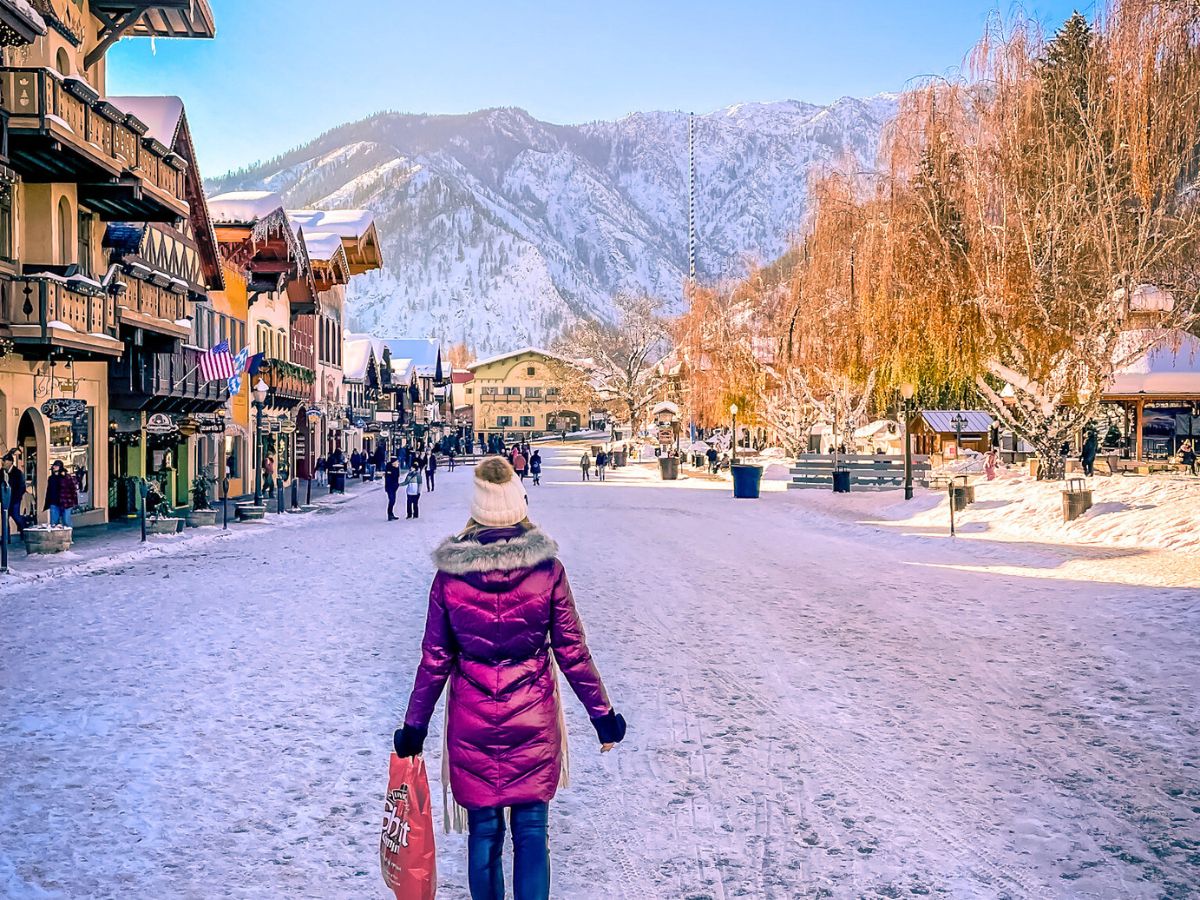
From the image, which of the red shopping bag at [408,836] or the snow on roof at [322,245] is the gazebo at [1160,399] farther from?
the red shopping bag at [408,836]

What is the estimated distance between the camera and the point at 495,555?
13.1ft

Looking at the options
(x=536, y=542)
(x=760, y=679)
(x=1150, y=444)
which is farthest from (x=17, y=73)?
(x=1150, y=444)

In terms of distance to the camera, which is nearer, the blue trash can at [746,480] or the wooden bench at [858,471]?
the blue trash can at [746,480]

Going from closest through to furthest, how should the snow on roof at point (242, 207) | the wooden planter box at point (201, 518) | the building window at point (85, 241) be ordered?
the building window at point (85, 241), the wooden planter box at point (201, 518), the snow on roof at point (242, 207)

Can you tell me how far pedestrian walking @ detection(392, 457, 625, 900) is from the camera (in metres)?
3.98

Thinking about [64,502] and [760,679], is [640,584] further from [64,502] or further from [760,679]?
[64,502]

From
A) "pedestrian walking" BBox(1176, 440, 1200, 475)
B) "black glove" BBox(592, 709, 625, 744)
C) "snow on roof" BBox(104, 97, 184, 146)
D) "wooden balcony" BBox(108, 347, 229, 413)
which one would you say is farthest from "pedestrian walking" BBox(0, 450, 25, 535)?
"pedestrian walking" BBox(1176, 440, 1200, 475)

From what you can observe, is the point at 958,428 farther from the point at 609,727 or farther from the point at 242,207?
the point at 609,727

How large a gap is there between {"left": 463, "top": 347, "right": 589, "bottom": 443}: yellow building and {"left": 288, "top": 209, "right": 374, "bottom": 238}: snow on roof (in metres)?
72.8

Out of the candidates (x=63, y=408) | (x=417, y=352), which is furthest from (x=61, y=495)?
(x=417, y=352)

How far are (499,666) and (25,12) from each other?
14157mm

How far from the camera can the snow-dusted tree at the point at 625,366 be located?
250 feet

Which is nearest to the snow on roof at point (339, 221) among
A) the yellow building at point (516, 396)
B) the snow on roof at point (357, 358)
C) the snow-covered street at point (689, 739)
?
the snow on roof at point (357, 358)

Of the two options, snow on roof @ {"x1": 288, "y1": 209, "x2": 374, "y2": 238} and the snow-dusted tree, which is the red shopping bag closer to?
snow on roof @ {"x1": 288, "y1": 209, "x2": 374, "y2": 238}
